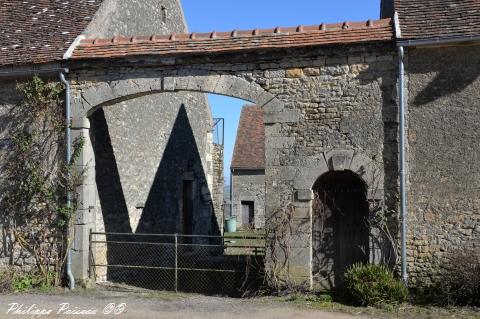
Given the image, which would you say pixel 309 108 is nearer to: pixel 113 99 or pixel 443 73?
pixel 443 73

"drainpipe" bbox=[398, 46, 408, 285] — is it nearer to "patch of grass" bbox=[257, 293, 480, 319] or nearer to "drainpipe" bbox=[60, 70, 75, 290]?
"patch of grass" bbox=[257, 293, 480, 319]

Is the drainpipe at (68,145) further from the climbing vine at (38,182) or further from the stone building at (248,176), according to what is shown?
the stone building at (248,176)

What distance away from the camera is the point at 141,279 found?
11328 millimetres

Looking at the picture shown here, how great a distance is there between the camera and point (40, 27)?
34.4ft

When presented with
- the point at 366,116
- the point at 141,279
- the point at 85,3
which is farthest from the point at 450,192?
the point at 85,3

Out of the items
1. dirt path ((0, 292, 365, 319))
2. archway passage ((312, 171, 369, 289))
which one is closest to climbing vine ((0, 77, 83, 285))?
dirt path ((0, 292, 365, 319))

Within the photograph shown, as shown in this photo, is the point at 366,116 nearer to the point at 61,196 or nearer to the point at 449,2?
the point at 449,2

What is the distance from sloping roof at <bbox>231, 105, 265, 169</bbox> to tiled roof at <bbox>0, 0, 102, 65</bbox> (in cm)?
1537

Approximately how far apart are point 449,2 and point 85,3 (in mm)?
6693

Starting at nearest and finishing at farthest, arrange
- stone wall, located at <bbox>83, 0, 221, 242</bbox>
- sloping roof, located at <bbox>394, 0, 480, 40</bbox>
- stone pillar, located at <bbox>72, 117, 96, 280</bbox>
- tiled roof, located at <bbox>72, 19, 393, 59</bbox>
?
sloping roof, located at <bbox>394, 0, 480, 40</bbox> → tiled roof, located at <bbox>72, 19, 393, 59</bbox> → stone pillar, located at <bbox>72, 117, 96, 280</bbox> → stone wall, located at <bbox>83, 0, 221, 242</bbox>

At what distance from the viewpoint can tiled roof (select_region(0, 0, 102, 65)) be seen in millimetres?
9812

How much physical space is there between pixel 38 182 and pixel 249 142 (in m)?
17.2

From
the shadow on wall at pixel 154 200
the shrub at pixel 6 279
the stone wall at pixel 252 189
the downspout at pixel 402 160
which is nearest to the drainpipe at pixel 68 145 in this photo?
the shadow on wall at pixel 154 200

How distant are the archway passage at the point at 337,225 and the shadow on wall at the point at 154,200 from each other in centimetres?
321
